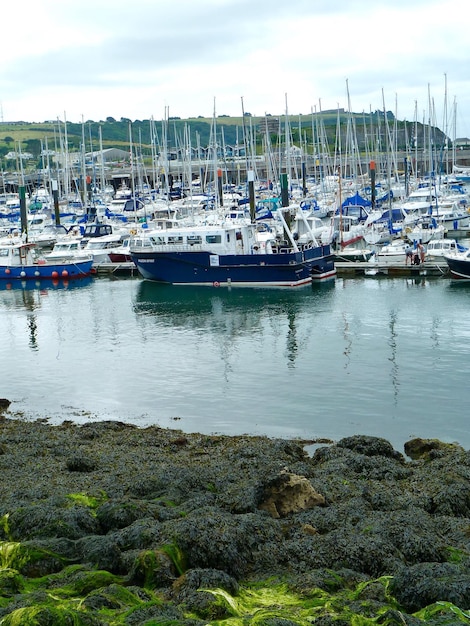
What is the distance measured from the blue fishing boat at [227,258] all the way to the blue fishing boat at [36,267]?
5.10 meters

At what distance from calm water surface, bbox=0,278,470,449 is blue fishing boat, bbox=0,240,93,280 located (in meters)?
5.33

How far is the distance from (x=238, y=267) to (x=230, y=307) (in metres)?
4.77

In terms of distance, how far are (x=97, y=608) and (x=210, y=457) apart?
7.96m

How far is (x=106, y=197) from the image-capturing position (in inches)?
3228

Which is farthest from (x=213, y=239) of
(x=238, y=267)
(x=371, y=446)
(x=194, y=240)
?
(x=371, y=446)

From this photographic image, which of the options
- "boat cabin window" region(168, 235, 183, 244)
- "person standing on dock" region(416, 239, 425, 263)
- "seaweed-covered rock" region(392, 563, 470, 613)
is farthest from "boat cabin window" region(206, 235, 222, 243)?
"seaweed-covered rock" region(392, 563, 470, 613)

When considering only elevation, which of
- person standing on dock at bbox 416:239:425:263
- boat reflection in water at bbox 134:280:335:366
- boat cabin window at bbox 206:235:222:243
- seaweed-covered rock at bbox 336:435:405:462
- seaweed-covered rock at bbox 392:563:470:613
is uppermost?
boat cabin window at bbox 206:235:222:243

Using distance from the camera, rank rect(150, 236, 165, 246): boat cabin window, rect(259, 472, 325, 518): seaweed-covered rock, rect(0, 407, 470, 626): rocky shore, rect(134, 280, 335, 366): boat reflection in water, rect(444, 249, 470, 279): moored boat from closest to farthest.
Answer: rect(0, 407, 470, 626): rocky shore, rect(259, 472, 325, 518): seaweed-covered rock, rect(134, 280, 335, 366): boat reflection in water, rect(444, 249, 470, 279): moored boat, rect(150, 236, 165, 246): boat cabin window

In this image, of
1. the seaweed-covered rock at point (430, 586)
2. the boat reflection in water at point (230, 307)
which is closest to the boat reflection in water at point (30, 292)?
the boat reflection in water at point (230, 307)

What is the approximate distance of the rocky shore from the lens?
943 centimetres

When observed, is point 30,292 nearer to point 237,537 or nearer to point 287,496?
point 287,496

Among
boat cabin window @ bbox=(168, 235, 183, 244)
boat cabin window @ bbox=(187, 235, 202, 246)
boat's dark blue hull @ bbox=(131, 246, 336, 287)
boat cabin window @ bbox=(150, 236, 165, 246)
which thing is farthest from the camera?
boat cabin window @ bbox=(150, 236, 165, 246)

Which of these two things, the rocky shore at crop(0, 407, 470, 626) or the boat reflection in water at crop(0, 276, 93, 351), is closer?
the rocky shore at crop(0, 407, 470, 626)

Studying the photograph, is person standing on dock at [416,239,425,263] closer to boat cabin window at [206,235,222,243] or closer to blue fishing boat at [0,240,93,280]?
boat cabin window at [206,235,222,243]
